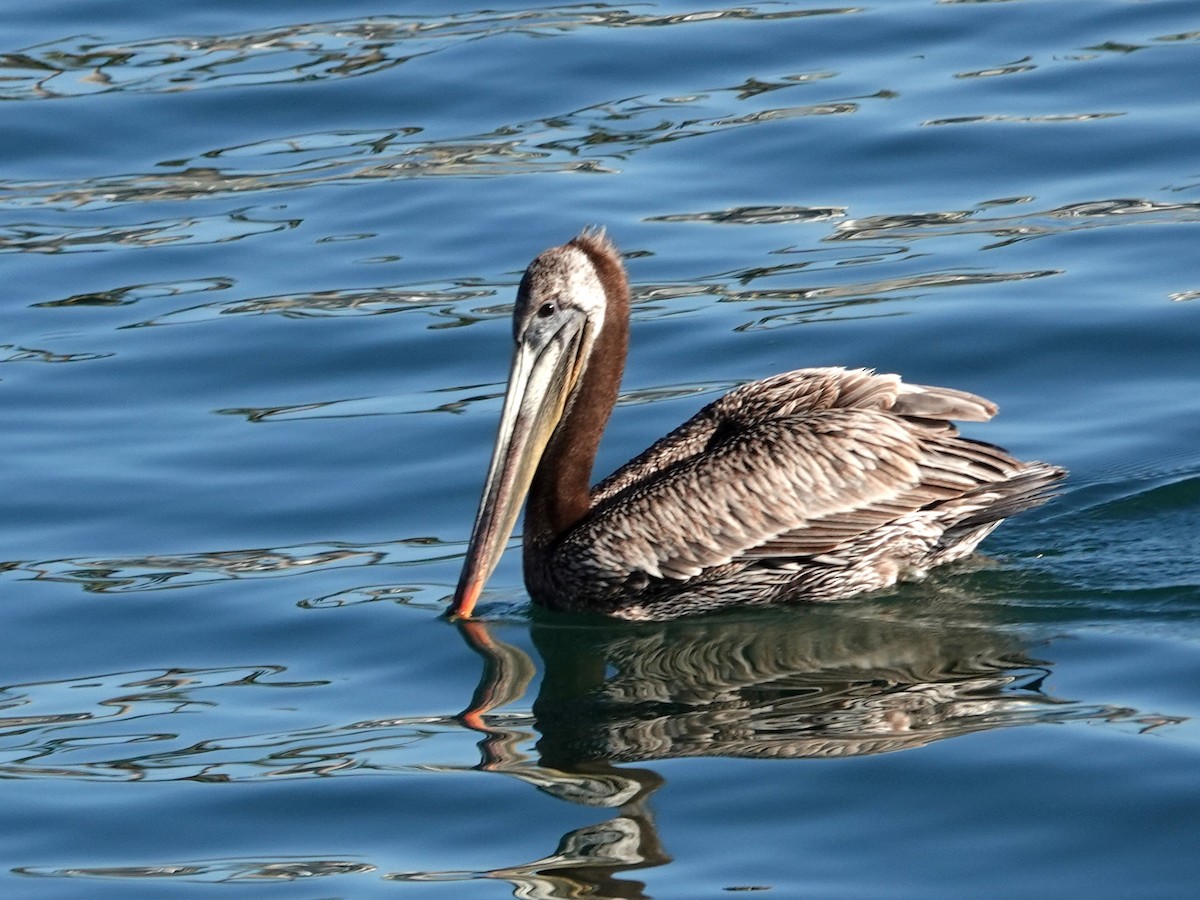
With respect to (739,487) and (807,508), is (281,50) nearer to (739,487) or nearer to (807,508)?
(739,487)

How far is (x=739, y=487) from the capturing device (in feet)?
26.2

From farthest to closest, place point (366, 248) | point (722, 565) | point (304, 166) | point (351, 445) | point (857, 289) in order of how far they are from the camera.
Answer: point (304, 166), point (366, 248), point (857, 289), point (351, 445), point (722, 565)

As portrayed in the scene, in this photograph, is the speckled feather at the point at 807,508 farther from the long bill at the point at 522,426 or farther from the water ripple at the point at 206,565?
the water ripple at the point at 206,565

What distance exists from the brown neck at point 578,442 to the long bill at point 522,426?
6cm

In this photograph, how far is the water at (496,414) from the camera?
6.18m

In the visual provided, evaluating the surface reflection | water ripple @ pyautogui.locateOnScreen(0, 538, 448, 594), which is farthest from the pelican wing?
water ripple @ pyautogui.locateOnScreen(0, 538, 448, 594)

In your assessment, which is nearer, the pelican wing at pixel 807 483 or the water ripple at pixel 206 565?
the pelican wing at pixel 807 483

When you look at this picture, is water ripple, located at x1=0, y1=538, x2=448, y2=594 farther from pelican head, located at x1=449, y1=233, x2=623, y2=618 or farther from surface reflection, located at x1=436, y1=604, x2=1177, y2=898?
surface reflection, located at x1=436, y1=604, x2=1177, y2=898

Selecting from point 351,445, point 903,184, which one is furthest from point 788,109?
point 351,445

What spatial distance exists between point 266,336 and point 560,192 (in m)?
2.41

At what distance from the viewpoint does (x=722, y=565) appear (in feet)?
26.1

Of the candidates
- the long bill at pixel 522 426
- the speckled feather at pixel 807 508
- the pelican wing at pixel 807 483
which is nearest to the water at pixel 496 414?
the speckled feather at pixel 807 508

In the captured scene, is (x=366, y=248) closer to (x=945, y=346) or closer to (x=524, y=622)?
(x=945, y=346)

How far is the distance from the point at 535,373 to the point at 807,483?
43.5 inches
